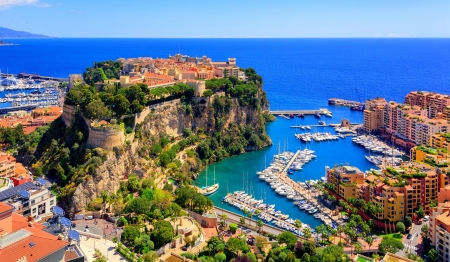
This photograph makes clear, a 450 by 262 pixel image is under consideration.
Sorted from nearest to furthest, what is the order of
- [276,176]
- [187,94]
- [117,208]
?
[117,208] < [276,176] < [187,94]

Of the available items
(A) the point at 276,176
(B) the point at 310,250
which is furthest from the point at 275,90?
(B) the point at 310,250

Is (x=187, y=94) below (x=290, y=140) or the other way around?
the other way around

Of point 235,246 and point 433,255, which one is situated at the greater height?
point 235,246

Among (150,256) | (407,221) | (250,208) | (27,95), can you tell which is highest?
(150,256)

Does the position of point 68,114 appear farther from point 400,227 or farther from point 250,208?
point 400,227

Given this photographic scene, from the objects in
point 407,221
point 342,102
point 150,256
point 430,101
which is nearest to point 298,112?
point 342,102

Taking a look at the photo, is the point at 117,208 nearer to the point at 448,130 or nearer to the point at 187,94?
the point at 187,94
